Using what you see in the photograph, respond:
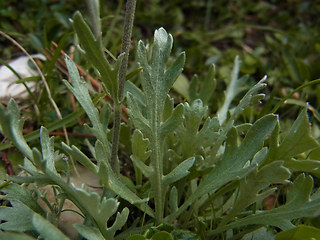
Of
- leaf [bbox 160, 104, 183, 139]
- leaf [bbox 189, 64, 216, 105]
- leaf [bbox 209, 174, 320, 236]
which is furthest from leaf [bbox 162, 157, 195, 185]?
leaf [bbox 189, 64, 216, 105]

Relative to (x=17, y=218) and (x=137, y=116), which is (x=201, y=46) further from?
(x=17, y=218)

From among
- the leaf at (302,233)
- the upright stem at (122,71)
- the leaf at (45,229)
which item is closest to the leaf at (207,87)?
the upright stem at (122,71)

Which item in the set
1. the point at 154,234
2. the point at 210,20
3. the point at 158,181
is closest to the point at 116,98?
the point at 158,181

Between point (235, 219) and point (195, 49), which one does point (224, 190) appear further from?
point (195, 49)

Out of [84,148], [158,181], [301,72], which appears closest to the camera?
[158,181]

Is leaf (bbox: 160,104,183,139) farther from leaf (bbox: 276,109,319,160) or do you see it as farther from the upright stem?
leaf (bbox: 276,109,319,160)

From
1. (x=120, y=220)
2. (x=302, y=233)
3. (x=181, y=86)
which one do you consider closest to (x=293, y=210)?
(x=302, y=233)
